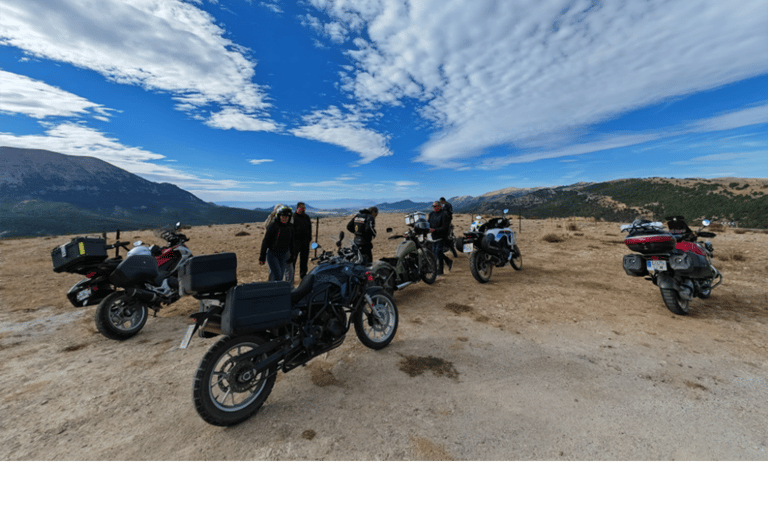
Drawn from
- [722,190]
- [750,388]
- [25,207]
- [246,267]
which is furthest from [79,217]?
[722,190]

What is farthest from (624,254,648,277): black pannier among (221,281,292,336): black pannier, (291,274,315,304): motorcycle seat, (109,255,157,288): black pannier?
(109,255,157,288): black pannier

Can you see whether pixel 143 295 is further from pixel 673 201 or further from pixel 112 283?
pixel 673 201

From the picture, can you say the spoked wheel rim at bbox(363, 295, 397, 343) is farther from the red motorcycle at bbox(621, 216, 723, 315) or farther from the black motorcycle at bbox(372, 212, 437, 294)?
the red motorcycle at bbox(621, 216, 723, 315)

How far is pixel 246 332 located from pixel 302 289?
2.79 ft

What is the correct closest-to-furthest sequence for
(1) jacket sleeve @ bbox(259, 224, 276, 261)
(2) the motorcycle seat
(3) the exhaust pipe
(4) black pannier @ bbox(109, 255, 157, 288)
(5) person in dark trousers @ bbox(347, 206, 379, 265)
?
(2) the motorcycle seat, (4) black pannier @ bbox(109, 255, 157, 288), (3) the exhaust pipe, (1) jacket sleeve @ bbox(259, 224, 276, 261), (5) person in dark trousers @ bbox(347, 206, 379, 265)

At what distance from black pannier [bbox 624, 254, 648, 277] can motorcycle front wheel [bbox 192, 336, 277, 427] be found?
6.19 m

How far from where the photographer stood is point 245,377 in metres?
2.77

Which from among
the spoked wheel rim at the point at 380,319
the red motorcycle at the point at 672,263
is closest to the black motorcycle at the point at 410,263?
the spoked wheel rim at the point at 380,319

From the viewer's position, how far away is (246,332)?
2727mm

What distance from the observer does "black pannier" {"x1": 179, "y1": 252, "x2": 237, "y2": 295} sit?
2703 millimetres

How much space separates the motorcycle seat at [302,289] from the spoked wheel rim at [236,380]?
669 mm

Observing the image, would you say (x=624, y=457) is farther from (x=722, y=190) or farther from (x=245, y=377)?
(x=722, y=190)

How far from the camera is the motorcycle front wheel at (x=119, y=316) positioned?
433 centimetres

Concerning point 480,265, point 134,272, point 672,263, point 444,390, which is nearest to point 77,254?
point 134,272
